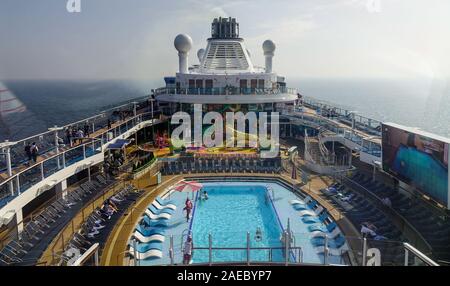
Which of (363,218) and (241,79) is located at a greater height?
(241,79)

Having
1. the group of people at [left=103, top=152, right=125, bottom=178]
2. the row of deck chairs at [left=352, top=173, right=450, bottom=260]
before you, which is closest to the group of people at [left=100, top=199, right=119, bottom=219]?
the group of people at [left=103, top=152, right=125, bottom=178]

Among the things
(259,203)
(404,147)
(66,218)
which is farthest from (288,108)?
(66,218)

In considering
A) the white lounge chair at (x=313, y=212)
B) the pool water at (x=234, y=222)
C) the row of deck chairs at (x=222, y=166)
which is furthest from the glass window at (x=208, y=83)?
the white lounge chair at (x=313, y=212)

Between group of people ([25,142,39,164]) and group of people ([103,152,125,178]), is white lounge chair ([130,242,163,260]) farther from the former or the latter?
group of people ([103,152,125,178])

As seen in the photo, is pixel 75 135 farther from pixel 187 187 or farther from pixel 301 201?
pixel 301 201
